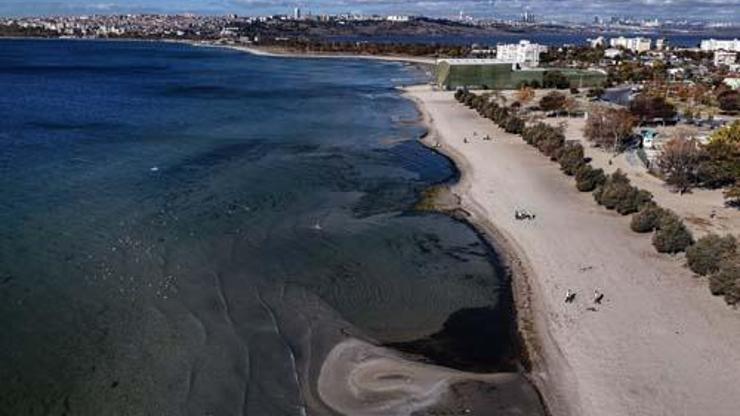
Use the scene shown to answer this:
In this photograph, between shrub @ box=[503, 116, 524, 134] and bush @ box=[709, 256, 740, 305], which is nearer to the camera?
bush @ box=[709, 256, 740, 305]

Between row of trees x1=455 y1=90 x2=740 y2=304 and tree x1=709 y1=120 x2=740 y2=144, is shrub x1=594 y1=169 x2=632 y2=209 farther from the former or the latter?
tree x1=709 y1=120 x2=740 y2=144

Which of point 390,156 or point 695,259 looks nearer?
point 695,259

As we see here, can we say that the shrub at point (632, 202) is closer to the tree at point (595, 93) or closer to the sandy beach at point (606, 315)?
the sandy beach at point (606, 315)

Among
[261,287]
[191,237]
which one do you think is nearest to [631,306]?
[261,287]

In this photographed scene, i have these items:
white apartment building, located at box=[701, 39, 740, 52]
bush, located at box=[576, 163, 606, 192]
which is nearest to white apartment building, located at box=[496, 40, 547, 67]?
white apartment building, located at box=[701, 39, 740, 52]

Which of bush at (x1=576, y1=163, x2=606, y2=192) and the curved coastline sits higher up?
bush at (x1=576, y1=163, x2=606, y2=192)

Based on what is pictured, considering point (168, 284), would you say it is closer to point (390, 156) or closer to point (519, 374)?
point (519, 374)
